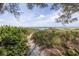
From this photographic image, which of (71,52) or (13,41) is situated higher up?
(13,41)

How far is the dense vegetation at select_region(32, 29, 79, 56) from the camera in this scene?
193 cm

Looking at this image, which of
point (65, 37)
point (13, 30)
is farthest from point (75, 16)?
point (13, 30)

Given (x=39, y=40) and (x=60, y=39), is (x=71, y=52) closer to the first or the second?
(x=60, y=39)

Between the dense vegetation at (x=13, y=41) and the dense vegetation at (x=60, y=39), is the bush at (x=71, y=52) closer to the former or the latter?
the dense vegetation at (x=60, y=39)

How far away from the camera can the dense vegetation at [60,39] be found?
1.93m

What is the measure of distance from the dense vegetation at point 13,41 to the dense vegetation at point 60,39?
0.40 feet

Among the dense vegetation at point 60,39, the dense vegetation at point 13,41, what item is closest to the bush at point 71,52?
the dense vegetation at point 60,39

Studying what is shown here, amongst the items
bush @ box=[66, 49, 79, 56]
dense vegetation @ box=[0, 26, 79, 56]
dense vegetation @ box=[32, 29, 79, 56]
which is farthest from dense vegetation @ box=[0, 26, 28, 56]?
bush @ box=[66, 49, 79, 56]

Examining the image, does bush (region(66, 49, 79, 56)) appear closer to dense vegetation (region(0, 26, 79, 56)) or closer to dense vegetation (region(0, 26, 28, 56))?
dense vegetation (region(0, 26, 79, 56))

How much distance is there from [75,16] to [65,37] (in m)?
0.23

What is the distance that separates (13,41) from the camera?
1.95 metres

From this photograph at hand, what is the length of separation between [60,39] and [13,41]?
0.46m

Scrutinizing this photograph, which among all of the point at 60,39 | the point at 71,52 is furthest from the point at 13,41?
the point at 71,52

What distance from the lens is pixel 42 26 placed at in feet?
6.42
